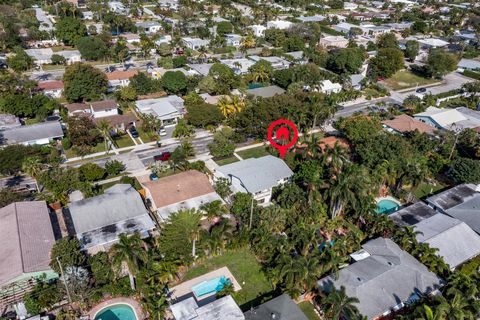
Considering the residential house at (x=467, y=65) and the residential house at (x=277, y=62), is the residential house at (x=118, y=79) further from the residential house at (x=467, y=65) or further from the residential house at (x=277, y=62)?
the residential house at (x=467, y=65)

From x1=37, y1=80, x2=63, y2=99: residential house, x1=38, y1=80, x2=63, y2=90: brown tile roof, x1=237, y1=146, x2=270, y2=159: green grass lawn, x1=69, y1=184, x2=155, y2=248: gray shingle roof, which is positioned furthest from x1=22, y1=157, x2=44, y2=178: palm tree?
x1=38, y1=80, x2=63, y2=90: brown tile roof

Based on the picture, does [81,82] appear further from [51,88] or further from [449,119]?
[449,119]

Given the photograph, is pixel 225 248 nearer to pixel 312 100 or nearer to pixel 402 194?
pixel 402 194

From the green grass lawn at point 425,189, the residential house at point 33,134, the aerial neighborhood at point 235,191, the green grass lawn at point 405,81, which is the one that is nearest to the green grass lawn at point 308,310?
the aerial neighborhood at point 235,191

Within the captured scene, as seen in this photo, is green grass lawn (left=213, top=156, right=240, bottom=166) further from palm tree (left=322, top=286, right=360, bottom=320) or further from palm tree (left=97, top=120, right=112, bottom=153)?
palm tree (left=322, top=286, right=360, bottom=320)

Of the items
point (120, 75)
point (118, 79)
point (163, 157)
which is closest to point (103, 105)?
point (118, 79)
